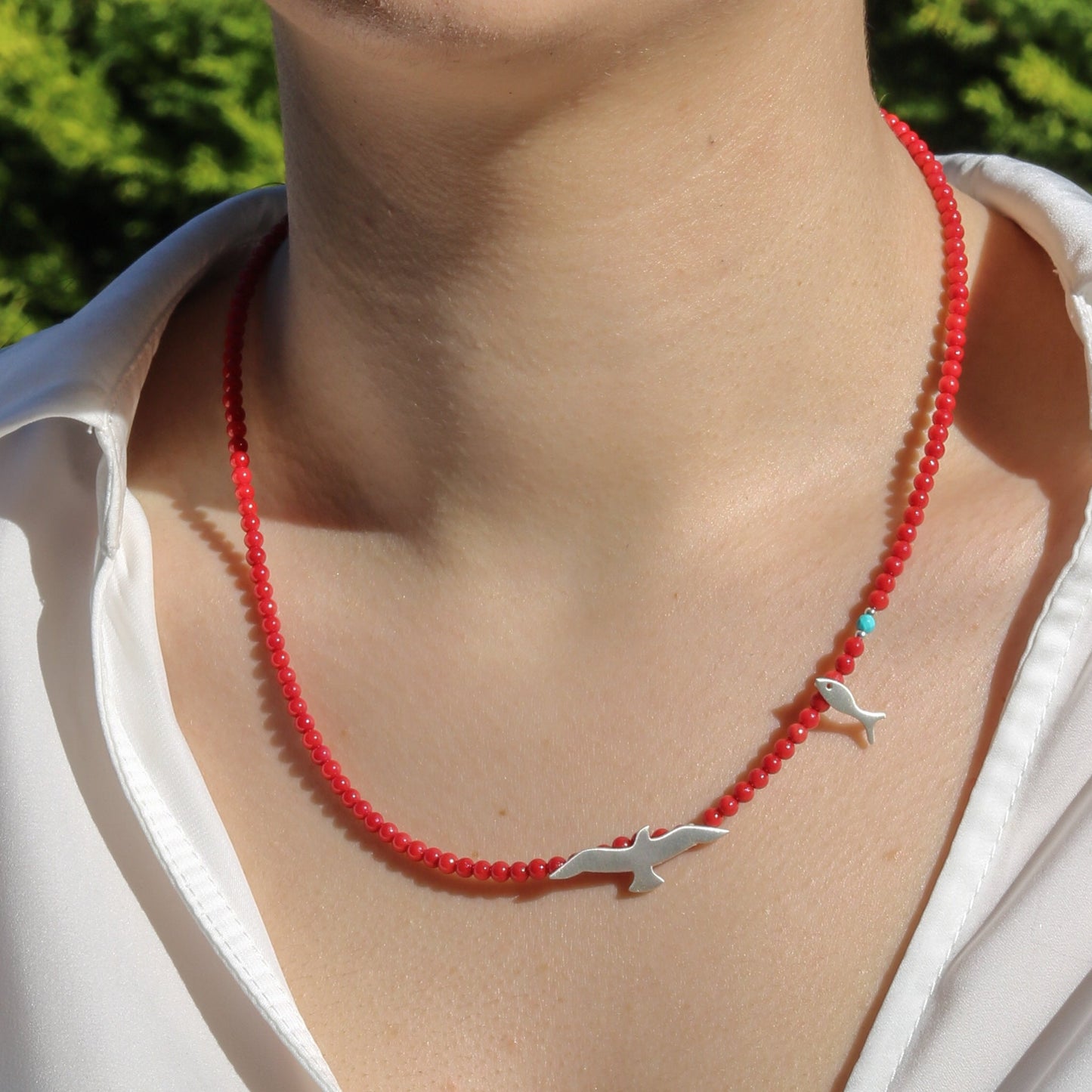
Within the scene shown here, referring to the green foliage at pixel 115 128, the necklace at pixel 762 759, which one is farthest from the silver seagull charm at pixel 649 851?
the green foliage at pixel 115 128

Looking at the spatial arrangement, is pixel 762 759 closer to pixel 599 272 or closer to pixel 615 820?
pixel 615 820

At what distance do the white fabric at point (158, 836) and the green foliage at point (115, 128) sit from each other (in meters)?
1.16

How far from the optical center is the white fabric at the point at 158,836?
0.99 meters

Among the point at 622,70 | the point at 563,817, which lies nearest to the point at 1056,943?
the point at 563,817

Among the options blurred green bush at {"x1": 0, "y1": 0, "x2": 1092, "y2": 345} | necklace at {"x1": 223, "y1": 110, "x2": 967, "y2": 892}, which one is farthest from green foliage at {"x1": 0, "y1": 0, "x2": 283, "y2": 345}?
necklace at {"x1": 223, "y1": 110, "x2": 967, "y2": 892}

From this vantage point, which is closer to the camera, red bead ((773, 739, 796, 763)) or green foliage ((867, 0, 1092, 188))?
red bead ((773, 739, 796, 763))

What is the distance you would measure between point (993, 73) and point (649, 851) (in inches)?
71.5

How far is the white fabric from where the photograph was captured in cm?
99

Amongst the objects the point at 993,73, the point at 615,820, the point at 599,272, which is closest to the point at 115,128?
the point at 993,73

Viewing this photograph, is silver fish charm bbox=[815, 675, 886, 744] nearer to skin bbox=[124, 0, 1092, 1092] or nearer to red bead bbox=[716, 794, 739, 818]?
skin bbox=[124, 0, 1092, 1092]

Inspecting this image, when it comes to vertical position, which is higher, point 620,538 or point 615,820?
point 620,538

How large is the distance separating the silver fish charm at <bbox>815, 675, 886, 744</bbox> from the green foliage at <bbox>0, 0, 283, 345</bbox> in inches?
73.3

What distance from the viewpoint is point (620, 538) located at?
50.7 inches

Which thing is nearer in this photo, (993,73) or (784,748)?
(784,748)
